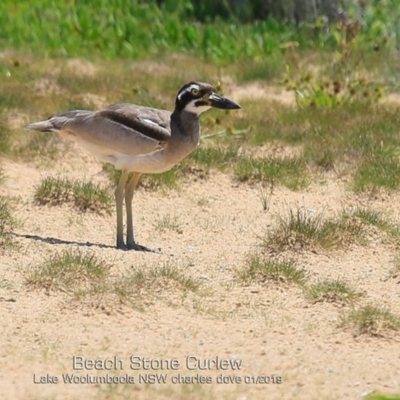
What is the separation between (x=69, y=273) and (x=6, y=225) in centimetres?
144

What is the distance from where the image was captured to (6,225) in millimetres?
8648

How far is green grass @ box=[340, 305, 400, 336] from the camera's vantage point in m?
6.77

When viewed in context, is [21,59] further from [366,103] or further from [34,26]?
[366,103]

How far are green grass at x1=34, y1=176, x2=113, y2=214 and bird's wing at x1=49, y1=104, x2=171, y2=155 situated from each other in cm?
68

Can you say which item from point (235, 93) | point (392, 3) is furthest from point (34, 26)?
point (392, 3)

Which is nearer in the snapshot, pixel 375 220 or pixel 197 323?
pixel 197 323

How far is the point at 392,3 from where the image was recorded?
56.6 ft

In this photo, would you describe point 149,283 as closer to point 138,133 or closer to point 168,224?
point 138,133

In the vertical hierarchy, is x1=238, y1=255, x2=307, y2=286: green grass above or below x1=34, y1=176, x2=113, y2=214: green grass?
below

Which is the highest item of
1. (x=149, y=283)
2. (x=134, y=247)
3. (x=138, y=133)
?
(x=138, y=133)

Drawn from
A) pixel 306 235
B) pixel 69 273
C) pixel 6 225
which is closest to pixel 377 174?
pixel 306 235

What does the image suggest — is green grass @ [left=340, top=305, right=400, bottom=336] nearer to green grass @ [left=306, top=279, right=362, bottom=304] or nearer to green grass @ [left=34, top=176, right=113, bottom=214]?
green grass @ [left=306, top=279, right=362, bottom=304]

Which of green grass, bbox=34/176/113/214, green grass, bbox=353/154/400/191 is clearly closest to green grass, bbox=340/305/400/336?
green grass, bbox=34/176/113/214

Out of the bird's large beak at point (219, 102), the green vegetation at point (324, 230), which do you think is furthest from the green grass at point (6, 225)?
the green vegetation at point (324, 230)
